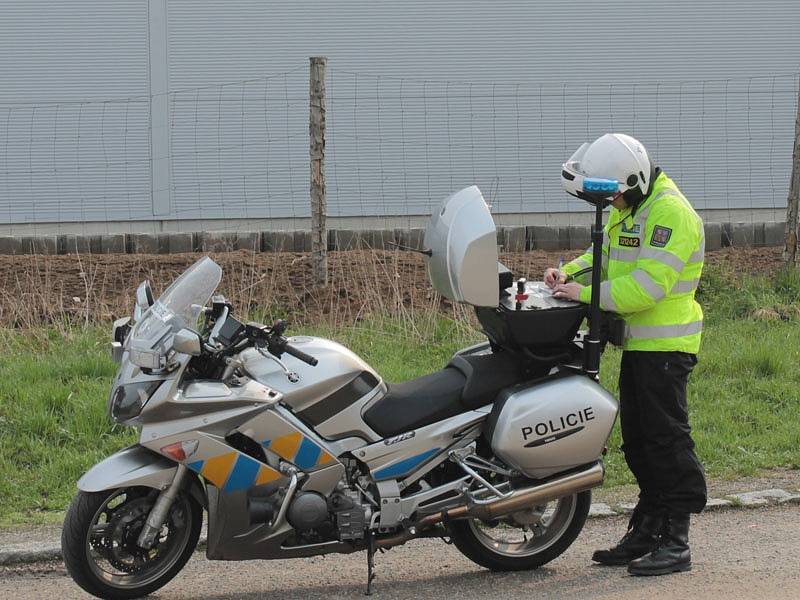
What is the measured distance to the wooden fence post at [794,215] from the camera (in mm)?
10664

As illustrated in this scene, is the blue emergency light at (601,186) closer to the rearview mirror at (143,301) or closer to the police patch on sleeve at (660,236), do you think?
the police patch on sleeve at (660,236)

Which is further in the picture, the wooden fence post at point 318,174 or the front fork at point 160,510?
the wooden fence post at point 318,174

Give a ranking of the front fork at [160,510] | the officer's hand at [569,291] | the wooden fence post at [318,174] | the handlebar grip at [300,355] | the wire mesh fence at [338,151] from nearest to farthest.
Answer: the handlebar grip at [300,355] < the front fork at [160,510] < the officer's hand at [569,291] < the wooden fence post at [318,174] < the wire mesh fence at [338,151]

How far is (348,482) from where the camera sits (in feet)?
16.8

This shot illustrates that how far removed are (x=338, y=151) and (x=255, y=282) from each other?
10.6m

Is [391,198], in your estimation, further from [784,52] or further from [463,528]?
[463,528]

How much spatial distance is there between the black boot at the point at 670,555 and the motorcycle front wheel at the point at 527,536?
1.05ft

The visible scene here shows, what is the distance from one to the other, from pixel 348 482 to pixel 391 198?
15158mm

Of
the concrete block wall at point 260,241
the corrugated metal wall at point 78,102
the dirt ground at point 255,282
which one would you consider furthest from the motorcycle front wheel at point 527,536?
the corrugated metal wall at point 78,102

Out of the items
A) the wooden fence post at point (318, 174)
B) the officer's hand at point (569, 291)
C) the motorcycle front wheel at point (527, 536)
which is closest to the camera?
the officer's hand at point (569, 291)

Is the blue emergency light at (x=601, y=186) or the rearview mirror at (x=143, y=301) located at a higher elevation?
the blue emergency light at (x=601, y=186)

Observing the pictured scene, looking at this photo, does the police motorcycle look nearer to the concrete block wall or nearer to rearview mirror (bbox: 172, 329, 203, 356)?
rearview mirror (bbox: 172, 329, 203, 356)

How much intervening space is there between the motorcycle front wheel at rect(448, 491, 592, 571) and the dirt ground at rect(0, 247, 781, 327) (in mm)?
4066

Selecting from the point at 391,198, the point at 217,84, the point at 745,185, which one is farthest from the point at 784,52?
the point at 217,84
